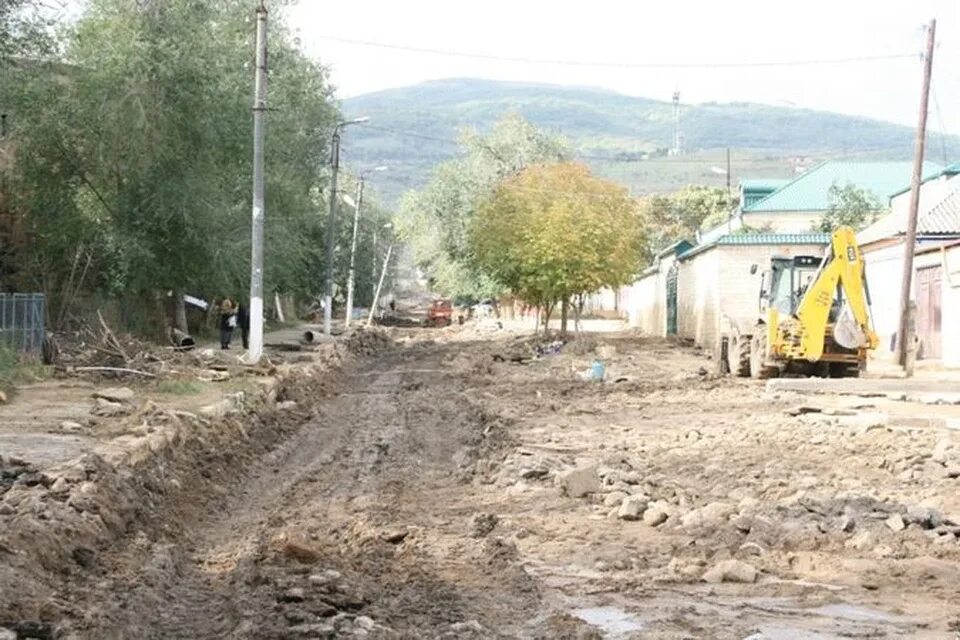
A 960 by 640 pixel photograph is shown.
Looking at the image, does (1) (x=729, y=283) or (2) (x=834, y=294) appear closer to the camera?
(2) (x=834, y=294)

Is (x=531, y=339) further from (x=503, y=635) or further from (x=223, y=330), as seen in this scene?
(x=503, y=635)

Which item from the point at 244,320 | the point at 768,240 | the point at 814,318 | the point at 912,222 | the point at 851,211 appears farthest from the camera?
the point at 851,211

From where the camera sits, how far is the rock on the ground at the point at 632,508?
1127 cm

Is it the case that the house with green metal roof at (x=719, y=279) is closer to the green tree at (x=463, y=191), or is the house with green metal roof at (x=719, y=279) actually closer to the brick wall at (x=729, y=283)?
the brick wall at (x=729, y=283)

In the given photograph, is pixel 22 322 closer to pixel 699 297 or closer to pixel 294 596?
pixel 294 596

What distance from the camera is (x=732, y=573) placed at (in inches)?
345

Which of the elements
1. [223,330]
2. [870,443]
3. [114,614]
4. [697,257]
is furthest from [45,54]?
[697,257]

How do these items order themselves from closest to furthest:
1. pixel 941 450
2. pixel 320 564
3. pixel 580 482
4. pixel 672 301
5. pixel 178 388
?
pixel 320 564 → pixel 580 482 → pixel 941 450 → pixel 178 388 → pixel 672 301

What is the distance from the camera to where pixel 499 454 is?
636 inches

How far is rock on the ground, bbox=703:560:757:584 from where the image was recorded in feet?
28.7

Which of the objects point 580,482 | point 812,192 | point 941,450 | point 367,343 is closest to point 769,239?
point 367,343

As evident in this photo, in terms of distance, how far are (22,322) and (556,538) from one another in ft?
62.4

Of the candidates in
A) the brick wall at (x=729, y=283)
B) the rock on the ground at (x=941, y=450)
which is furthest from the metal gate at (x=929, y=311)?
the rock on the ground at (x=941, y=450)

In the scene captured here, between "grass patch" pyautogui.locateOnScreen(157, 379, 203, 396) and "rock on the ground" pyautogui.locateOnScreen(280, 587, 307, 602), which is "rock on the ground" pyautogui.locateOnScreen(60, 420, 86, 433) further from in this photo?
"rock on the ground" pyautogui.locateOnScreen(280, 587, 307, 602)
